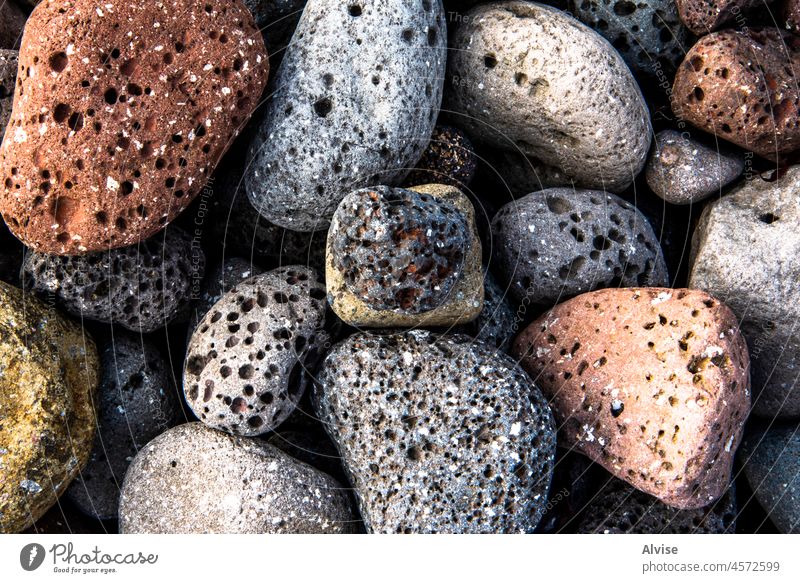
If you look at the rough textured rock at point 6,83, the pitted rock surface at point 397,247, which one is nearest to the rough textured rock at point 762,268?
the pitted rock surface at point 397,247

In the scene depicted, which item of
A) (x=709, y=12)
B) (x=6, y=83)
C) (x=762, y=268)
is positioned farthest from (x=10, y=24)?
(x=762, y=268)

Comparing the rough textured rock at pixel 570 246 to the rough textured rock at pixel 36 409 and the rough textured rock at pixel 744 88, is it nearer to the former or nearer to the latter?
the rough textured rock at pixel 744 88

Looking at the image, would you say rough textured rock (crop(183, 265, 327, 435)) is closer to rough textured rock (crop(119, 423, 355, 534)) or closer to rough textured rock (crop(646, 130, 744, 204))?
rough textured rock (crop(119, 423, 355, 534))

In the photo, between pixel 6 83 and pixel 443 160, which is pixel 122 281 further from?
pixel 443 160

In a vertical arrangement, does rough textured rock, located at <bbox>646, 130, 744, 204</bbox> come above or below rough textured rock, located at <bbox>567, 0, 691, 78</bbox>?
below

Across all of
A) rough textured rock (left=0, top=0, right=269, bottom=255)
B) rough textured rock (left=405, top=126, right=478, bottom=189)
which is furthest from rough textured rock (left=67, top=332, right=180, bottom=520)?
rough textured rock (left=405, top=126, right=478, bottom=189)
